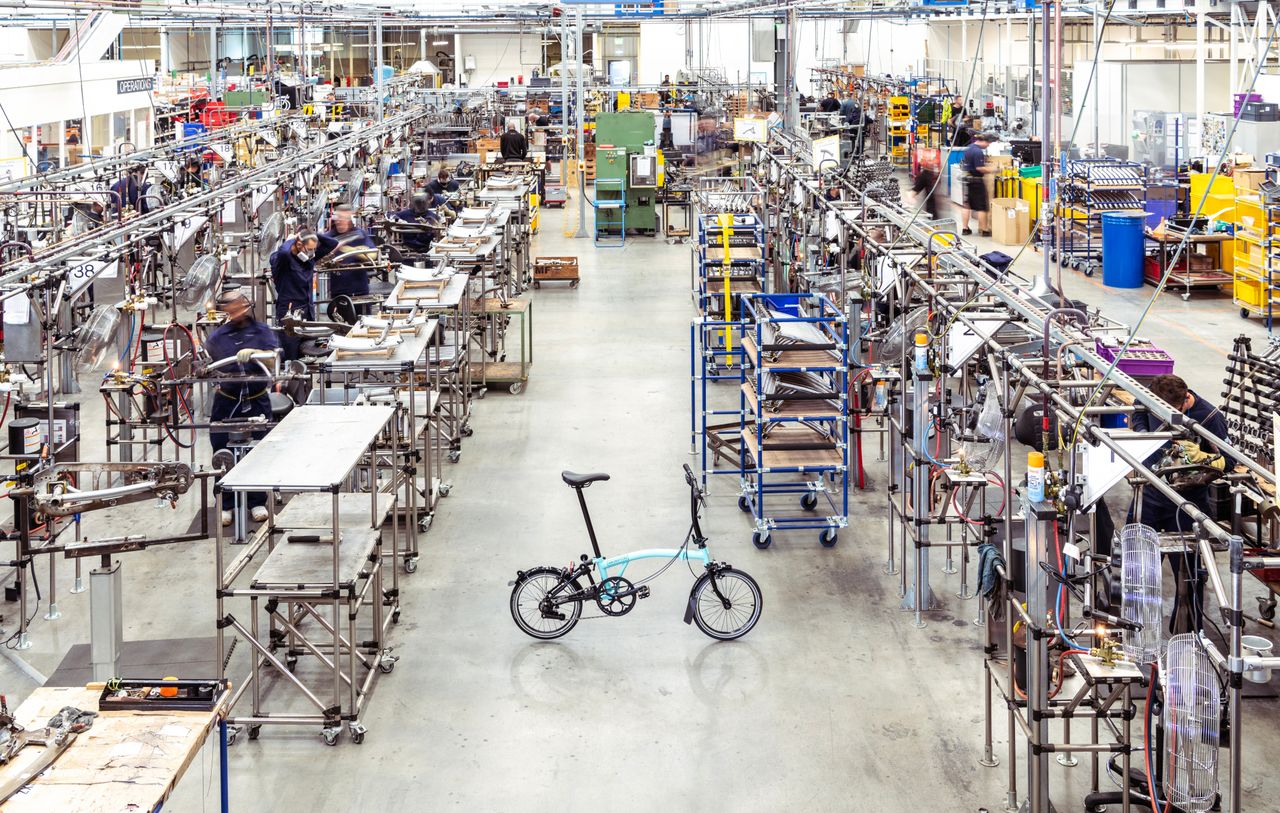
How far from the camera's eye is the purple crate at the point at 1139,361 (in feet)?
24.5

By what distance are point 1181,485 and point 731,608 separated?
2639 mm

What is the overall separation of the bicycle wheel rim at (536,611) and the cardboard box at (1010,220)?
15.8 m

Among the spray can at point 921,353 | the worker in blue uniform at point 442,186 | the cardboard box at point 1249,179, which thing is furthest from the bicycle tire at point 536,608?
the worker in blue uniform at point 442,186

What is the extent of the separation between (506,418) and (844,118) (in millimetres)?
21781

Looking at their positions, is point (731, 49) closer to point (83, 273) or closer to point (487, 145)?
point (487, 145)

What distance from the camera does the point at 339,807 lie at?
6.18m

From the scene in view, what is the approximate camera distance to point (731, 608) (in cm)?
805

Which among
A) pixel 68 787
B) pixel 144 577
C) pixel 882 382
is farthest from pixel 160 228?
pixel 68 787

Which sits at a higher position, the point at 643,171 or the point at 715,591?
the point at 643,171

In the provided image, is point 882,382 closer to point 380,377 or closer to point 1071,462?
point 380,377

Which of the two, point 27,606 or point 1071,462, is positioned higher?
point 1071,462

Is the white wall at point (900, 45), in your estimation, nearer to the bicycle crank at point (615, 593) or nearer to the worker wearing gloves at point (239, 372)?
the worker wearing gloves at point (239, 372)

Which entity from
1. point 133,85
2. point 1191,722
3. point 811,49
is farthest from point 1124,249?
point 811,49

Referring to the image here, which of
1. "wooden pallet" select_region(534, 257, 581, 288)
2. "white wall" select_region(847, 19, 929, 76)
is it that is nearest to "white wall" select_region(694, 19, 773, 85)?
"white wall" select_region(847, 19, 929, 76)
